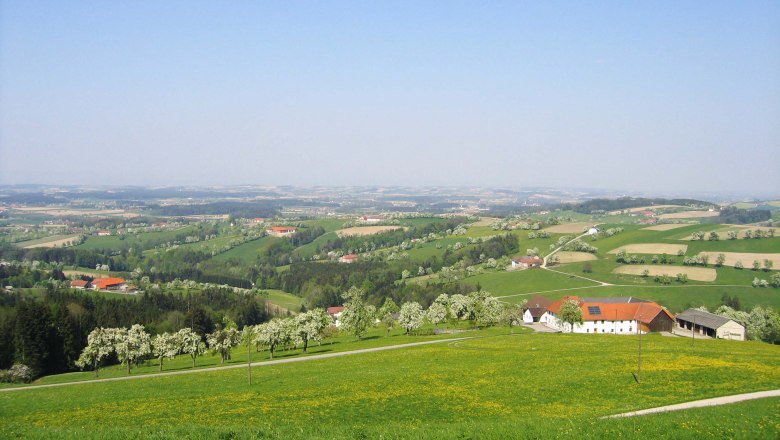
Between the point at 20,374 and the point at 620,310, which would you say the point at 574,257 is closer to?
the point at 620,310

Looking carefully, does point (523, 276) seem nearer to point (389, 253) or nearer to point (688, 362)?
point (389, 253)

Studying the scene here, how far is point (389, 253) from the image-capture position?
190625 mm

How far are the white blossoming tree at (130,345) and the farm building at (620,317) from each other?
62.7 m

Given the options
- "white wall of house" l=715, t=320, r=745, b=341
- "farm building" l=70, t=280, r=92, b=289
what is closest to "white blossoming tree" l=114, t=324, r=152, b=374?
"white wall of house" l=715, t=320, r=745, b=341

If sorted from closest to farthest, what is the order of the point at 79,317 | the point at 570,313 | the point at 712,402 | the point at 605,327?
the point at 712,402
the point at 570,313
the point at 79,317
the point at 605,327

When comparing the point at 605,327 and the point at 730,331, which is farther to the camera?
the point at 605,327

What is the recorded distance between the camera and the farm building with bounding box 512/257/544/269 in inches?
5876

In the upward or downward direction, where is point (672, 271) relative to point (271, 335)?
downward

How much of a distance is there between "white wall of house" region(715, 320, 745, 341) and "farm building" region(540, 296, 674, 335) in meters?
7.29

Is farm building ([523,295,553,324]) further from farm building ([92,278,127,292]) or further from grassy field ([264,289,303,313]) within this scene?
farm building ([92,278,127,292])

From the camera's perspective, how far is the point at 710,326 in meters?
77.9

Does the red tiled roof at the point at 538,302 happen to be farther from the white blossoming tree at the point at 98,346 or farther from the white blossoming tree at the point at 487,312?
the white blossoming tree at the point at 98,346

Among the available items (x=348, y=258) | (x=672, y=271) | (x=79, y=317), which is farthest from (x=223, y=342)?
(x=348, y=258)

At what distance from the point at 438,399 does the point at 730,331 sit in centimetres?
6628
